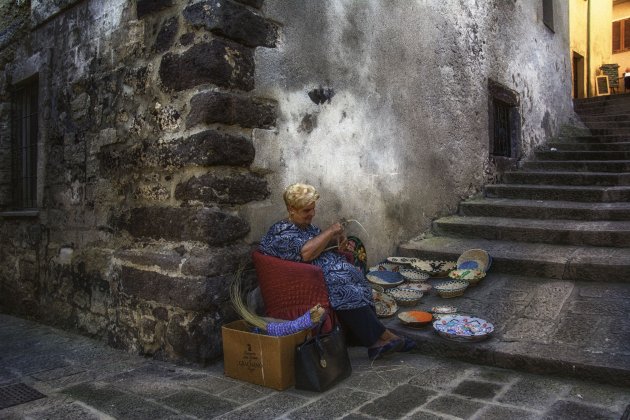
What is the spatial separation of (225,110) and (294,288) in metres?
1.25

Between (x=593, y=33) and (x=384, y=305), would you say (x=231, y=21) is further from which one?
(x=593, y=33)

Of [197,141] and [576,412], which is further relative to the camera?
[197,141]

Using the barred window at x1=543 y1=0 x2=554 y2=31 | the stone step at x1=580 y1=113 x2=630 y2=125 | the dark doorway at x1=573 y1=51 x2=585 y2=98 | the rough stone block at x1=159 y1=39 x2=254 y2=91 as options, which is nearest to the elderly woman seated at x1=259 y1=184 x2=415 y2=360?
the rough stone block at x1=159 y1=39 x2=254 y2=91

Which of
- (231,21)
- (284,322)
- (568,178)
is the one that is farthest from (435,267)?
(568,178)

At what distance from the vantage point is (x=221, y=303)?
10.9ft

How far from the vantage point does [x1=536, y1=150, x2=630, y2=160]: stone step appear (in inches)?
273

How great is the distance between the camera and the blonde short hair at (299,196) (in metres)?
3.22

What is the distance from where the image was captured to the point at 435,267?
467 cm

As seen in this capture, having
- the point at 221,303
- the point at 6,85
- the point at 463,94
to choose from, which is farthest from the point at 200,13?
the point at 463,94

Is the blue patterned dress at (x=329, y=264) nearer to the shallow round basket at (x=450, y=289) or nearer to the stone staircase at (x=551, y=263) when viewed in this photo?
the stone staircase at (x=551, y=263)

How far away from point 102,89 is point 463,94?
432cm

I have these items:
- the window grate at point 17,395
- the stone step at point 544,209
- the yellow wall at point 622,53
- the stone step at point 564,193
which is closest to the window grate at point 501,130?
the stone step at point 564,193

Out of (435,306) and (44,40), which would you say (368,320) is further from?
(44,40)

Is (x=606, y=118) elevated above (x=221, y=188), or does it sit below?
above
